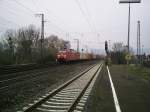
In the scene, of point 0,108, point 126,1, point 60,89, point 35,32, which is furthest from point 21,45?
point 0,108

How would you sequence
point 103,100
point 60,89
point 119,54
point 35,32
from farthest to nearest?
point 35,32
point 119,54
point 60,89
point 103,100

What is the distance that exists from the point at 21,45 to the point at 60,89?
64.8 metres

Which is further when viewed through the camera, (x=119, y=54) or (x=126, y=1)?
(x=119, y=54)

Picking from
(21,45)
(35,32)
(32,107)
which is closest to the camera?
(32,107)

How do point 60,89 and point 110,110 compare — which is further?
point 60,89

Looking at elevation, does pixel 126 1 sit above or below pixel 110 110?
above

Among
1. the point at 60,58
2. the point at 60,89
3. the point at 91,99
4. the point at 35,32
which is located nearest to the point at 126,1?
the point at 60,58

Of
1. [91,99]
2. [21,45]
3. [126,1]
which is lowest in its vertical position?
[91,99]

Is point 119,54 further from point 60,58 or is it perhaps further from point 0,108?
point 0,108

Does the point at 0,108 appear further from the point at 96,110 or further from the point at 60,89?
the point at 60,89

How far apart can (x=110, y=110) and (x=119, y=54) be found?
65272 mm

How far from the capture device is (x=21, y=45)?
8038 centimetres

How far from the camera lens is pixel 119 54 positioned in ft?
246

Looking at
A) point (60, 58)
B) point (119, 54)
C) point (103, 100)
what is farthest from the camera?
point (119, 54)
